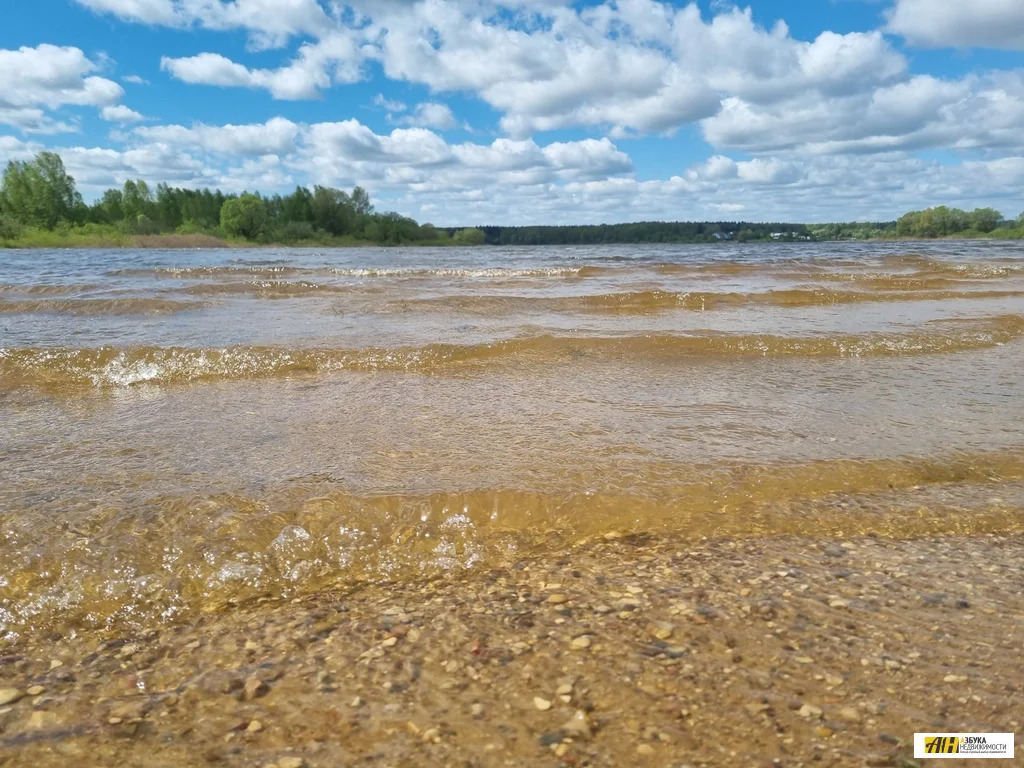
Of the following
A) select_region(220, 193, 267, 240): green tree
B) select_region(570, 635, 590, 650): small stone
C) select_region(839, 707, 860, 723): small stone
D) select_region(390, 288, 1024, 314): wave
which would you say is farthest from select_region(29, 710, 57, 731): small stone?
select_region(220, 193, 267, 240): green tree

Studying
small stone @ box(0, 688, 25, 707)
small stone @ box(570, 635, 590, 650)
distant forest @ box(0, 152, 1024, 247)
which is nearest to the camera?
small stone @ box(0, 688, 25, 707)

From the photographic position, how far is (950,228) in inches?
3383

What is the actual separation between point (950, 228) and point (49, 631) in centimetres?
10486

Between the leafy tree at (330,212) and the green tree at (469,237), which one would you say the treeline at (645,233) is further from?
the leafy tree at (330,212)

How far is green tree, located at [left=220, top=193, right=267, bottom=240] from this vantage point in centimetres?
8550

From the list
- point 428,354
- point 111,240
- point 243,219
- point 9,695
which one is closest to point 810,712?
point 9,695

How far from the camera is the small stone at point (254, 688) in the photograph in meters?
2.15

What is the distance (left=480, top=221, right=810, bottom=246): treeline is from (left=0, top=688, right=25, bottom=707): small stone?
285 feet

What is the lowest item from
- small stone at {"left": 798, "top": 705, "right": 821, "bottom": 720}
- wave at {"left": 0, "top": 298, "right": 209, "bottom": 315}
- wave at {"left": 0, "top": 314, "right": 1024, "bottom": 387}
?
small stone at {"left": 798, "top": 705, "right": 821, "bottom": 720}

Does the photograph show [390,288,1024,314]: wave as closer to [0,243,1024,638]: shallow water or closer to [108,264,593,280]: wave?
[0,243,1024,638]: shallow water

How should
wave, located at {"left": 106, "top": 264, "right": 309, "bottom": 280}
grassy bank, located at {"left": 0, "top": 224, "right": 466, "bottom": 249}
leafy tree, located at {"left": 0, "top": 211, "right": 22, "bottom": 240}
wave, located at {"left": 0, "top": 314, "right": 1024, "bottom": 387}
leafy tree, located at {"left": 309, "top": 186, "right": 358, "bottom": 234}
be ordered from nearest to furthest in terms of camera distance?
wave, located at {"left": 0, "top": 314, "right": 1024, "bottom": 387}, wave, located at {"left": 106, "top": 264, "right": 309, "bottom": 280}, leafy tree, located at {"left": 0, "top": 211, "right": 22, "bottom": 240}, grassy bank, located at {"left": 0, "top": 224, "right": 466, "bottom": 249}, leafy tree, located at {"left": 309, "top": 186, "right": 358, "bottom": 234}

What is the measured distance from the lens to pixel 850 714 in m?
2.01

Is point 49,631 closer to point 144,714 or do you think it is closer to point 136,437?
point 144,714

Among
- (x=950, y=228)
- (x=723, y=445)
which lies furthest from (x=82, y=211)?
(x=950, y=228)
